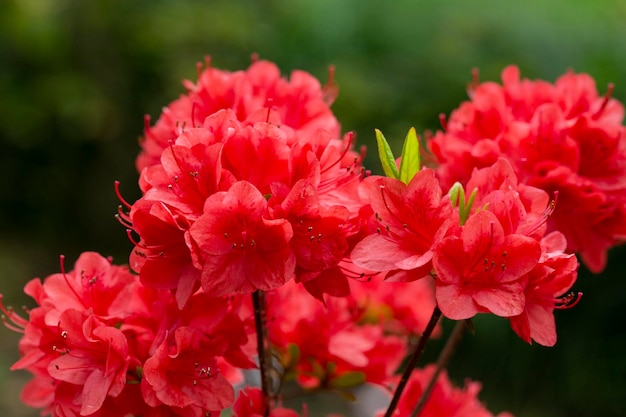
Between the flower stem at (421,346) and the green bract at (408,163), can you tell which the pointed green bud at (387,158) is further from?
the flower stem at (421,346)

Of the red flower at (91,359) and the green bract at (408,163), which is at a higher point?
the green bract at (408,163)

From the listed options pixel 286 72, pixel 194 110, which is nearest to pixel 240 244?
pixel 194 110

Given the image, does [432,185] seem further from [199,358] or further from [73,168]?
[73,168]

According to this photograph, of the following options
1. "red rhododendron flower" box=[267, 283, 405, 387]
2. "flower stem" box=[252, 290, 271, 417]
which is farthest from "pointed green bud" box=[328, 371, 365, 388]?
"flower stem" box=[252, 290, 271, 417]

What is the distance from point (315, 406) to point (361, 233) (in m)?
1.90

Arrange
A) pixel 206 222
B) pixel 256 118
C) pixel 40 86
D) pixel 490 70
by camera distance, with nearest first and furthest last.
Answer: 1. pixel 206 222
2. pixel 256 118
3. pixel 490 70
4. pixel 40 86

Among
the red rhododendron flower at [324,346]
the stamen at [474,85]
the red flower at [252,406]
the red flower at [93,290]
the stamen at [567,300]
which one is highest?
the stamen at [474,85]

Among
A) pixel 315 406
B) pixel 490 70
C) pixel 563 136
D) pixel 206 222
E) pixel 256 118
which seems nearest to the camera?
pixel 206 222

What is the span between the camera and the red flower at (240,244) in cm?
61

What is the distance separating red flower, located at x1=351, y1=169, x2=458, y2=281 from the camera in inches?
24.8

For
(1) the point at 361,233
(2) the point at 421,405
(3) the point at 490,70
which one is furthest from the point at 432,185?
(3) the point at 490,70

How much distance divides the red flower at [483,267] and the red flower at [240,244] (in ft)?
0.43

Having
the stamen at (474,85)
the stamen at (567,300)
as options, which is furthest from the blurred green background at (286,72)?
the stamen at (567,300)

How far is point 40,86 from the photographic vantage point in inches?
147
